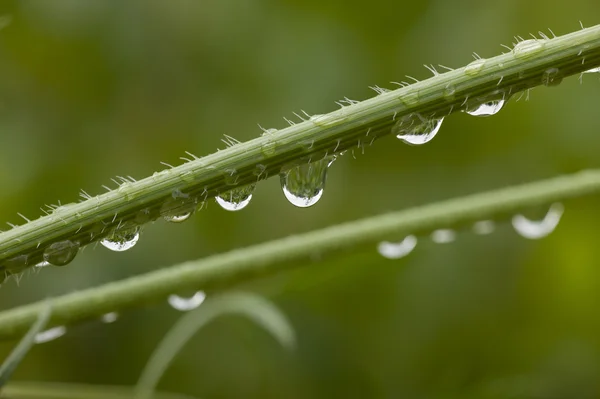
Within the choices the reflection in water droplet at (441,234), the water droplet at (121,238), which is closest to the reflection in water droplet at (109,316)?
the water droplet at (121,238)

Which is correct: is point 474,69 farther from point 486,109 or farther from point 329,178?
point 329,178

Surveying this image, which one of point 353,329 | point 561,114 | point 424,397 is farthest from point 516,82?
point 561,114

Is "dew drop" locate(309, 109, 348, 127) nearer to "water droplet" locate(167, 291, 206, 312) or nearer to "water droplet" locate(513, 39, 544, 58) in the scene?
"water droplet" locate(513, 39, 544, 58)

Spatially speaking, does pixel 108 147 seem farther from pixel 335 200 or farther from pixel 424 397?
pixel 424 397

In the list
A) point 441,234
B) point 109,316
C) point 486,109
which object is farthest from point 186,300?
point 486,109

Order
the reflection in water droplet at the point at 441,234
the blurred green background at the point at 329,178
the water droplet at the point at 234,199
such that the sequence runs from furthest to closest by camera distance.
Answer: the blurred green background at the point at 329,178, the reflection in water droplet at the point at 441,234, the water droplet at the point at 234,199

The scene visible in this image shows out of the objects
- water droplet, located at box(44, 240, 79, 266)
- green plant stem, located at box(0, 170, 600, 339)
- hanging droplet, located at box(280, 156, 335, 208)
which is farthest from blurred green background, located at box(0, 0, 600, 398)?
water droplet, located at box(44, 240, 79, 266)

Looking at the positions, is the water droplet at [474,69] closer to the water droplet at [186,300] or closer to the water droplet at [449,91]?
the water droplet at [449,91]
